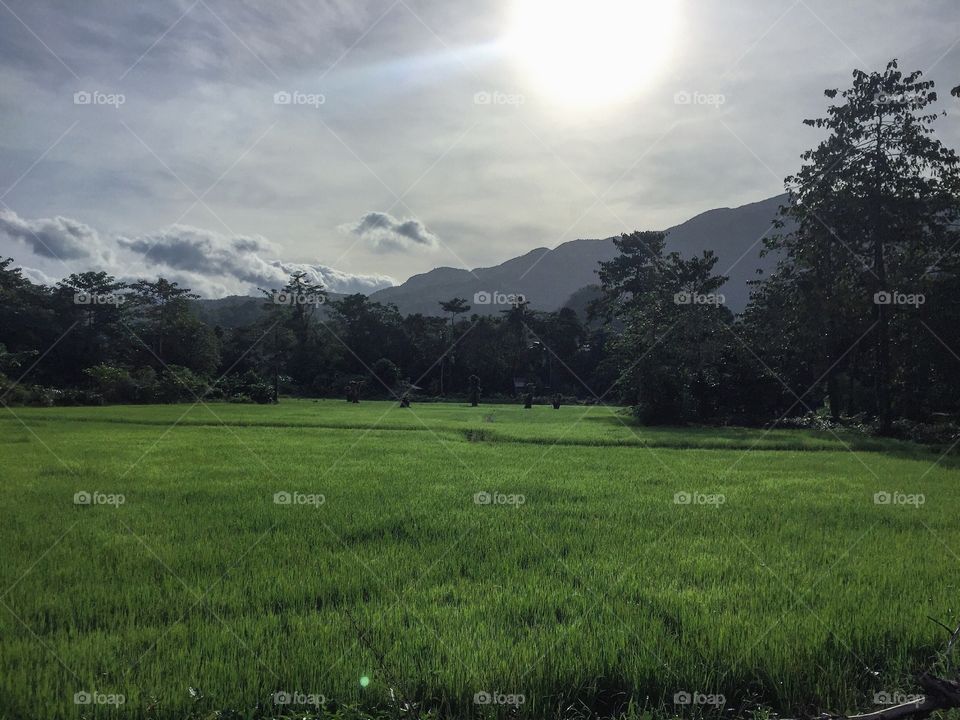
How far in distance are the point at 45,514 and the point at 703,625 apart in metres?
8.96

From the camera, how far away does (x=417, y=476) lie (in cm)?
1198

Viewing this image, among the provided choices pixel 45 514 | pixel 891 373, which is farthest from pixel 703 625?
pixel 891 373
